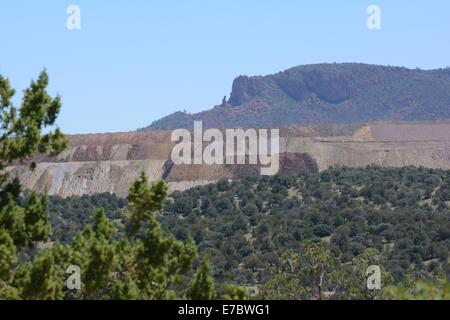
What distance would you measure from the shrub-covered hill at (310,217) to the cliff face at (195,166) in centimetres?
2225

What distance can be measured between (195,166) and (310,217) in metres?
52.3

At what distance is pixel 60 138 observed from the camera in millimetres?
24609

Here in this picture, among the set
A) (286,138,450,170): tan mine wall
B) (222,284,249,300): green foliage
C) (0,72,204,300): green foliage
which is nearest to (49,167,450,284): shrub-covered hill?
(286,138,450,170): tan mine wall

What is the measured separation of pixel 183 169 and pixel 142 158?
9780mm

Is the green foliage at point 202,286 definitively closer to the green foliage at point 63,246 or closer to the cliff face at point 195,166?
the green foliage at point 63,246

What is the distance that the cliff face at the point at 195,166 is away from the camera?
11894 centimetres

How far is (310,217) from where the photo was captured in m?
70.9

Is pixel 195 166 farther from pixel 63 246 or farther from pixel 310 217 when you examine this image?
pixel 63 246

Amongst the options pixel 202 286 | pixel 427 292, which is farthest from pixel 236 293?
pixel 427 292

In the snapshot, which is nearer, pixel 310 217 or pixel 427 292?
pixel 427 292

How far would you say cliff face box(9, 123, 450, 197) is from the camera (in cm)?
11894

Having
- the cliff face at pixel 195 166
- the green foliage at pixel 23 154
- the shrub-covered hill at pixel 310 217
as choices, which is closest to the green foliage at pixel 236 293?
the green foliage at pixel 23 154

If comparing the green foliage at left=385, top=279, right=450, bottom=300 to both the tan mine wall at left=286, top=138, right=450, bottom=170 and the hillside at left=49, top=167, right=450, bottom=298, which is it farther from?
the tan mine wall at left=286, top=138, right=450, bottom=170
